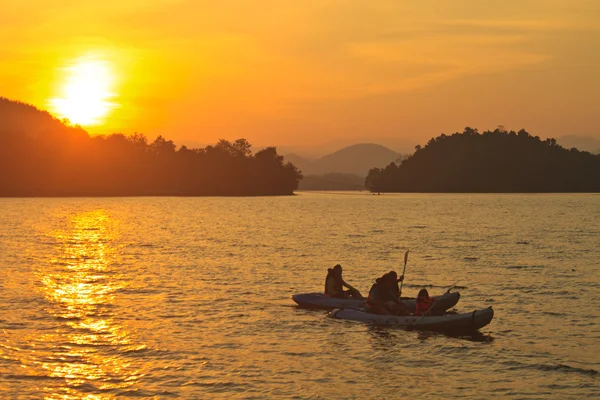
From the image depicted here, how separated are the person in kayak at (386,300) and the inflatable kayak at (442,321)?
385 mm

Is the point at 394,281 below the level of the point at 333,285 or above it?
above

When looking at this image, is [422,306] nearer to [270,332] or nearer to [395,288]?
[395,288]

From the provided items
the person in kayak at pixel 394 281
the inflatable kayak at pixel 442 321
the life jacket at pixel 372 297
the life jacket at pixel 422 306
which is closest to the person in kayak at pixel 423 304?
the life jacket at pixel 422 306

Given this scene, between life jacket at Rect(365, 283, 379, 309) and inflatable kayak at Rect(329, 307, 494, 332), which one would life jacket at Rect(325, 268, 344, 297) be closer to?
life jacket at Rect(365, 283, 379, 309)

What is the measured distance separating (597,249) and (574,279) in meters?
24.9

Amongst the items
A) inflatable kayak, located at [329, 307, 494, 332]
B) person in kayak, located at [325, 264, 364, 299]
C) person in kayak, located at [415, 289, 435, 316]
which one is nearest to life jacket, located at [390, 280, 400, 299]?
person in kayak, located at [415, 289, 435, 316]

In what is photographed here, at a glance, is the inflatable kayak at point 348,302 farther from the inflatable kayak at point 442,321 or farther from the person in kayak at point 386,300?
the person in kayak at point 386,300

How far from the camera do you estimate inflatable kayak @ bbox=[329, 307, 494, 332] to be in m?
28.8

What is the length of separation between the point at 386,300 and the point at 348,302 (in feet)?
10.3

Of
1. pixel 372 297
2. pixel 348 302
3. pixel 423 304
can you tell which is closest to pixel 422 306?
pixel 423 304

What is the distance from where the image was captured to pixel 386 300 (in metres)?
31.3

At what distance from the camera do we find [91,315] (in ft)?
107

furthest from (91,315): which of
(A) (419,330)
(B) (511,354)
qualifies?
(B) (511,354)

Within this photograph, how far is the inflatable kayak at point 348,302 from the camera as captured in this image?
3192 centimetres
